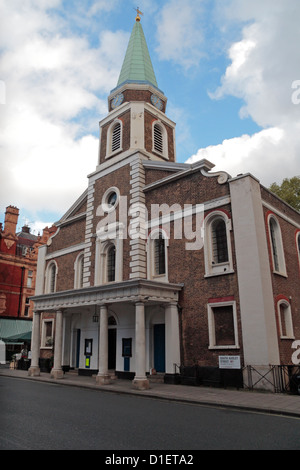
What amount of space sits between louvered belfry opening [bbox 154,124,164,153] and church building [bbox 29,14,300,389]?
82mm

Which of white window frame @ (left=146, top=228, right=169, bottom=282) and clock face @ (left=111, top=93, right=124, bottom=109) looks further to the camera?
clock face @ (left=111, top=93, right=124, bottom=109)

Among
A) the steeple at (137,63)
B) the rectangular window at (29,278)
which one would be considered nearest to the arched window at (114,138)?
the steeple at (137,63)

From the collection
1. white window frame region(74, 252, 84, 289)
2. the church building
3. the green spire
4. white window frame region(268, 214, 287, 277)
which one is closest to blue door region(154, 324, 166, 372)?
the church building

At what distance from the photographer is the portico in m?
15.6

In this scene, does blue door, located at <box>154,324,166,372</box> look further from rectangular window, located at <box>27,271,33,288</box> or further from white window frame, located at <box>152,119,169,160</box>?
rectangular window, located at <box>27,271,33,288</box>

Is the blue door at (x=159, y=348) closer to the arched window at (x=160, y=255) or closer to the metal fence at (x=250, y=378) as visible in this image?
the metal fence at (x=250, y=378)

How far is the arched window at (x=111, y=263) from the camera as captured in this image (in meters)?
21.4

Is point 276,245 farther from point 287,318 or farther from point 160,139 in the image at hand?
point 160,139

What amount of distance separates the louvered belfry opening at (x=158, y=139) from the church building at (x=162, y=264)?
0.27 ft

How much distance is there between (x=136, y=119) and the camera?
22938 millimetres

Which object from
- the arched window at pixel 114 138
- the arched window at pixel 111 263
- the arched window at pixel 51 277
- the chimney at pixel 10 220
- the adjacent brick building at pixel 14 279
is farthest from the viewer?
the chimney at pixel 10 220

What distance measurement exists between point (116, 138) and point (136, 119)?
1.98 meters

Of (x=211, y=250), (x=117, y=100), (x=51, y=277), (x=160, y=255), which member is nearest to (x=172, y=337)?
(x=211, y=250)
